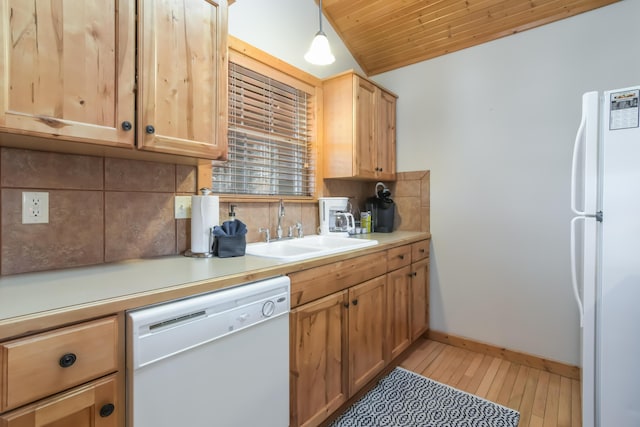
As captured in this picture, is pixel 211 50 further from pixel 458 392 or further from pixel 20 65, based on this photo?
pixel 458 392

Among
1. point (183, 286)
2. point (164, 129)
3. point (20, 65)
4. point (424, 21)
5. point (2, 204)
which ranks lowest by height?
point (183, 286)

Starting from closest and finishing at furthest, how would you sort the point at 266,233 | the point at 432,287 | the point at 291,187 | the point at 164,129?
the point at 164,129
the point at 266,233
the point at 291,187
the point at 432,287

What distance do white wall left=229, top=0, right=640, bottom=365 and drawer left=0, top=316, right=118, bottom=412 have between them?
1.80m

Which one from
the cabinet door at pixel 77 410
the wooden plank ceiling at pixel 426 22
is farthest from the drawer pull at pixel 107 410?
the wooden plank ceiling at pixel 426 22

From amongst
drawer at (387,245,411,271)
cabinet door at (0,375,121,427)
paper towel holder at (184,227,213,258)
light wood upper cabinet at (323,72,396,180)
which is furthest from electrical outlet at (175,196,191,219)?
drawer at (387,245,411,271)

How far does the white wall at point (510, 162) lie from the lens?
7.11 ft

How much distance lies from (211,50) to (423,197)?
6.87 ft

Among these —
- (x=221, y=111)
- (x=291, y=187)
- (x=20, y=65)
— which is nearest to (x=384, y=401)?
(x=291, y=187)

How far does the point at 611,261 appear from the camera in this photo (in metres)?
1.34

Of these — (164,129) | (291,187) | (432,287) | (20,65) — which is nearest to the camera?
(20,65)

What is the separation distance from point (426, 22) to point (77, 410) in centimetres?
302

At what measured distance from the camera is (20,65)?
944mm

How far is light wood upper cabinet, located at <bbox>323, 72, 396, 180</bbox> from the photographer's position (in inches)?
95.8

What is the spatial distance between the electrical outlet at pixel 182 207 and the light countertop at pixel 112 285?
236mm
